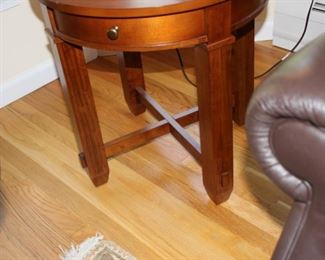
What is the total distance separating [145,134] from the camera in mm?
1375

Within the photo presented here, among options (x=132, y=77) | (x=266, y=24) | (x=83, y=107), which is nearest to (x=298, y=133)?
(x=83, y=107)

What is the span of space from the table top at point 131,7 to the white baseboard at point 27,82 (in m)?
0.94

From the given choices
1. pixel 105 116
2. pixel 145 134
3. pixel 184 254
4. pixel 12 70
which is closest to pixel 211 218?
pixel 184 254

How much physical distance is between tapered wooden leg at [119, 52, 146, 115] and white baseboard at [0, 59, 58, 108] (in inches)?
17.0

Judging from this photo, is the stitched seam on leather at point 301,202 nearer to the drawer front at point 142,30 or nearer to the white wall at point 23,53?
the drawer front at point 142,30

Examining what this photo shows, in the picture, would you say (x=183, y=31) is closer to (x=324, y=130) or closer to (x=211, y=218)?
(x=324, y=130)

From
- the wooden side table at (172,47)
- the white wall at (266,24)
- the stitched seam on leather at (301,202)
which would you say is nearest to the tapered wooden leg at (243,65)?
the wooden side table at (172,47)

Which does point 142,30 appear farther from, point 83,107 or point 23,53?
point 23,53

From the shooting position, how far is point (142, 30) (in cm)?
89

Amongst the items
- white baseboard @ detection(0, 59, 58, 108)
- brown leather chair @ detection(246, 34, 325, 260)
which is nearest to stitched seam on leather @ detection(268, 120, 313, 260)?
brown leather chair @ detection(246, 34, 325, 260)

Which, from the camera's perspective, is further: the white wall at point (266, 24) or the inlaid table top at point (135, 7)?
the white wall at point (266, 24)

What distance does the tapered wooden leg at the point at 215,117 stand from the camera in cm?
96

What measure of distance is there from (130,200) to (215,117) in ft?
1.38

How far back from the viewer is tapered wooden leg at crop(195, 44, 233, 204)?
3.15ft
